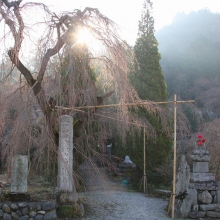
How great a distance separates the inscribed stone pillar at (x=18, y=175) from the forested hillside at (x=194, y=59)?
14.2 meters

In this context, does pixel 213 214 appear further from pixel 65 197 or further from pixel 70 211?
pixel 65 197

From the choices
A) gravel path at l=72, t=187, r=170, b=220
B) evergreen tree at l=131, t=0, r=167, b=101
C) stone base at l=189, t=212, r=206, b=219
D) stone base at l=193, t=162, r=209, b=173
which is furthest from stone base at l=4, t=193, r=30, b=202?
evergreen tree at l=131, t=0, r=167, b=101

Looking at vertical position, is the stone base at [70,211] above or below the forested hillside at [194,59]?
below

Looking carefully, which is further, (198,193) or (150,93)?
(150,93)

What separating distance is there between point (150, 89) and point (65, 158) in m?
6.09

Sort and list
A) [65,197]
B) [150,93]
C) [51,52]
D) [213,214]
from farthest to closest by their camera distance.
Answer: [150,93] < [213,214] < [65,197] < [51,52]

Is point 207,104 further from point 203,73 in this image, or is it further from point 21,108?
point 21,108

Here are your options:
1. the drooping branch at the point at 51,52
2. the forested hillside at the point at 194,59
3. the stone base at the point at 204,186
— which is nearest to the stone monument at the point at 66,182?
the drooping branch at the point at 51,52

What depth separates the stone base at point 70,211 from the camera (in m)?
6.15

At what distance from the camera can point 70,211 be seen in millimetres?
6199

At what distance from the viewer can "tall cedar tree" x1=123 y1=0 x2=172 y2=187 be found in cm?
1086

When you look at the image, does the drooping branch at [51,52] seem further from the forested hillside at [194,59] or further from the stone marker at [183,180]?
the forested hillside at [194,59]

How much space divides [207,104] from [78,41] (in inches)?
555

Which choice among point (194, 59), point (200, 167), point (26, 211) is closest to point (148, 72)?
point (200, 167)
